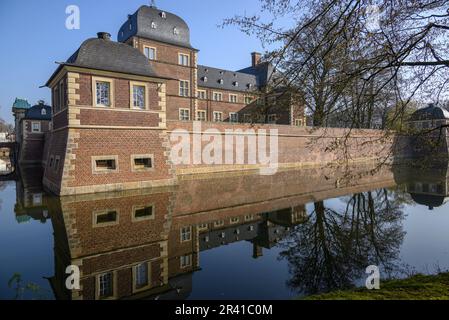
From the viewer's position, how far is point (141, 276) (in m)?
4.98

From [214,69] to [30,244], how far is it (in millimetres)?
29102

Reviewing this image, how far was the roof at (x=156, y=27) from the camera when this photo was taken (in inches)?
877

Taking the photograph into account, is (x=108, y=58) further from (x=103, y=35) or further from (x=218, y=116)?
(x=218, y=116)

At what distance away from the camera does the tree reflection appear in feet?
17.0

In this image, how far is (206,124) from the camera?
18594 mm

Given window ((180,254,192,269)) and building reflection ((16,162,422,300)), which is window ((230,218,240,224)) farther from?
window ((180,254,192,269))

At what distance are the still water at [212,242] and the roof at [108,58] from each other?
18.8ft

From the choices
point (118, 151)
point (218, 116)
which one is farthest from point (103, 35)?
point (218, 116)

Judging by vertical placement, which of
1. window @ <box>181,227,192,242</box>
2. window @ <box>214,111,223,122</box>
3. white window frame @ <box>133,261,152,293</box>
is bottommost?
white window frame @ <box>133,261,152,293</box>

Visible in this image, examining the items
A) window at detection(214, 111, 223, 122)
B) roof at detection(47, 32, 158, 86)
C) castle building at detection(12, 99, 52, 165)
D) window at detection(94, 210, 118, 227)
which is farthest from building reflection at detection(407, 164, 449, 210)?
castle building at detection(12, 99, 52, 165)

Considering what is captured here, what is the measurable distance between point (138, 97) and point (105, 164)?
11.7ft

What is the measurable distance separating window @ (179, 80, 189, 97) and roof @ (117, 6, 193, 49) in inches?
124

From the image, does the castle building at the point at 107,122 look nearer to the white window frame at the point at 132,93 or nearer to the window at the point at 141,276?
the white window frame at the point at 132,93
